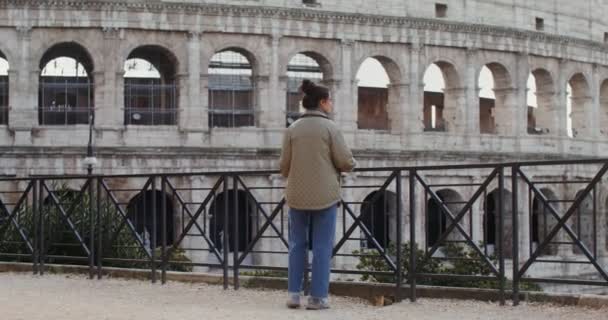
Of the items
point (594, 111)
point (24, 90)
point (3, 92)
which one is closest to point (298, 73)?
point (594, 111)

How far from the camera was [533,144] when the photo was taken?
4512cm

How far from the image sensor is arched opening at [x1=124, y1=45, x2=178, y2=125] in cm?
4103

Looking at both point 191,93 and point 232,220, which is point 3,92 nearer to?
point 191,93

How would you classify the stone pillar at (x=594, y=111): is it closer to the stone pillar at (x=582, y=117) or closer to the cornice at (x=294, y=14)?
the stone pillar at (x=582, y=117)

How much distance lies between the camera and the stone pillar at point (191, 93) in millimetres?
39438

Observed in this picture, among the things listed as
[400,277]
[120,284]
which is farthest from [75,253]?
[400,277]

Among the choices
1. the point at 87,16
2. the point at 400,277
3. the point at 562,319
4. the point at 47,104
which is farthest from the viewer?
the point at 47,104

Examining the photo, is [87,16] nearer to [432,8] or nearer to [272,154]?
[272,154]

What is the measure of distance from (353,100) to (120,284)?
85.1 feet

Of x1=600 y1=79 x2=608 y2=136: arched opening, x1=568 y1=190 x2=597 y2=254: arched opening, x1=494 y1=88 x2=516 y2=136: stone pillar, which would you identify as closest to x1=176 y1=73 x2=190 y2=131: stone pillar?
x1=494 y1=88 x2=516 y2=136: stone pillar

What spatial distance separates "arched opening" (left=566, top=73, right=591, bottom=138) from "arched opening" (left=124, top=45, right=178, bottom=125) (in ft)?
52.0

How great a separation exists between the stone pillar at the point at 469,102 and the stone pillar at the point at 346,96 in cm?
434

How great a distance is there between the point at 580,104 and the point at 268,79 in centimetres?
1425

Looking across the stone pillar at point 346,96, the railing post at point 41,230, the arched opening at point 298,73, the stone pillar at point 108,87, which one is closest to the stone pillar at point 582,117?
the arched opening at point 298,73
